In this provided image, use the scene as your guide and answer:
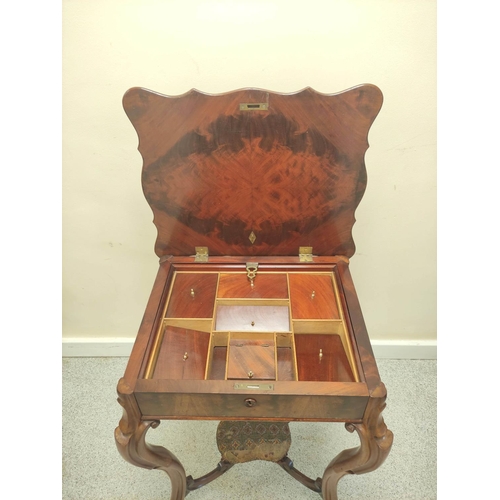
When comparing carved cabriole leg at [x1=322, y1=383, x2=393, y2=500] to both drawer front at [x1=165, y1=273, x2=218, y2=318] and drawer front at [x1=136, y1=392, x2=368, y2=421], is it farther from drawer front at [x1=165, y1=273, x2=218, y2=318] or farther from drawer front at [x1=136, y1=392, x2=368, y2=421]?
drawer front at [x1=165, y1=273, x2=218, y2=318]

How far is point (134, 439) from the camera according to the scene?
3.60 feet

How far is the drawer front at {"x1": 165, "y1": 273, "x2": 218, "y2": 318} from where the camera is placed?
1272 mm

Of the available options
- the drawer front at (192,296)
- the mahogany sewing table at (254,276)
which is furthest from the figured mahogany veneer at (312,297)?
the drawer front at (192,296)

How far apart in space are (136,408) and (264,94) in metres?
0.83

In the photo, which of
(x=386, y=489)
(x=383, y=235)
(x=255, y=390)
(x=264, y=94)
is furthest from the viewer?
(x=383, y=235)

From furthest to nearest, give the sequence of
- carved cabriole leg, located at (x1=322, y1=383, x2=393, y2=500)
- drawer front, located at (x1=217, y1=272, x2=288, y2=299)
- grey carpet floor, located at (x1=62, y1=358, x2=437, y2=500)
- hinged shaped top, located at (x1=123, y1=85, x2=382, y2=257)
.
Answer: grey carpet floor, located at (x1=62, y1=358, x2=437, y2=500)
drawer front, located at (x1=217, y1=272, x2=288, y2=299)
hinged shaped top, located at (x1=123, y1=85, x2=382, y2=257)
carved cabriole leg, located at (x1=322, y1=383, x2=393, y2=500)

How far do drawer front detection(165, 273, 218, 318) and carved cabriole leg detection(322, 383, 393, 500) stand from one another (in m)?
0.48

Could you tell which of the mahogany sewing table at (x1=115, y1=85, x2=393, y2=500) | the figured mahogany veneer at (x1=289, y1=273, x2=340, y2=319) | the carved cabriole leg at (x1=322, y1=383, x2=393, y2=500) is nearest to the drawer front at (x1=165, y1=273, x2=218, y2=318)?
the mahogany sewing table at (x1=115, y1=85, x2=393, y2=500)

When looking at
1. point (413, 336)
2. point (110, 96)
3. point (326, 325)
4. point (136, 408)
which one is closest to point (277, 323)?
point (326, 325)

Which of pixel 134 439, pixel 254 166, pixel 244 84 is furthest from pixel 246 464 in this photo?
pixel 244 84

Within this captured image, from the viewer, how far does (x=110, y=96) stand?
1522 millimetres

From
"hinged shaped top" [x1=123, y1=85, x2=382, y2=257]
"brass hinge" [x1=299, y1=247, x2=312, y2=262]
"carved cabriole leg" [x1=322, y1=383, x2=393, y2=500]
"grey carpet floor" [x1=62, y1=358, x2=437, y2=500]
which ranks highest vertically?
"hinged shaped top" [x1=123, y1=85, x2=382, y2=257]

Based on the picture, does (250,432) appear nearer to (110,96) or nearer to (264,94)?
(264,94)

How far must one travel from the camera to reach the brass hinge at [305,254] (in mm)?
1421
